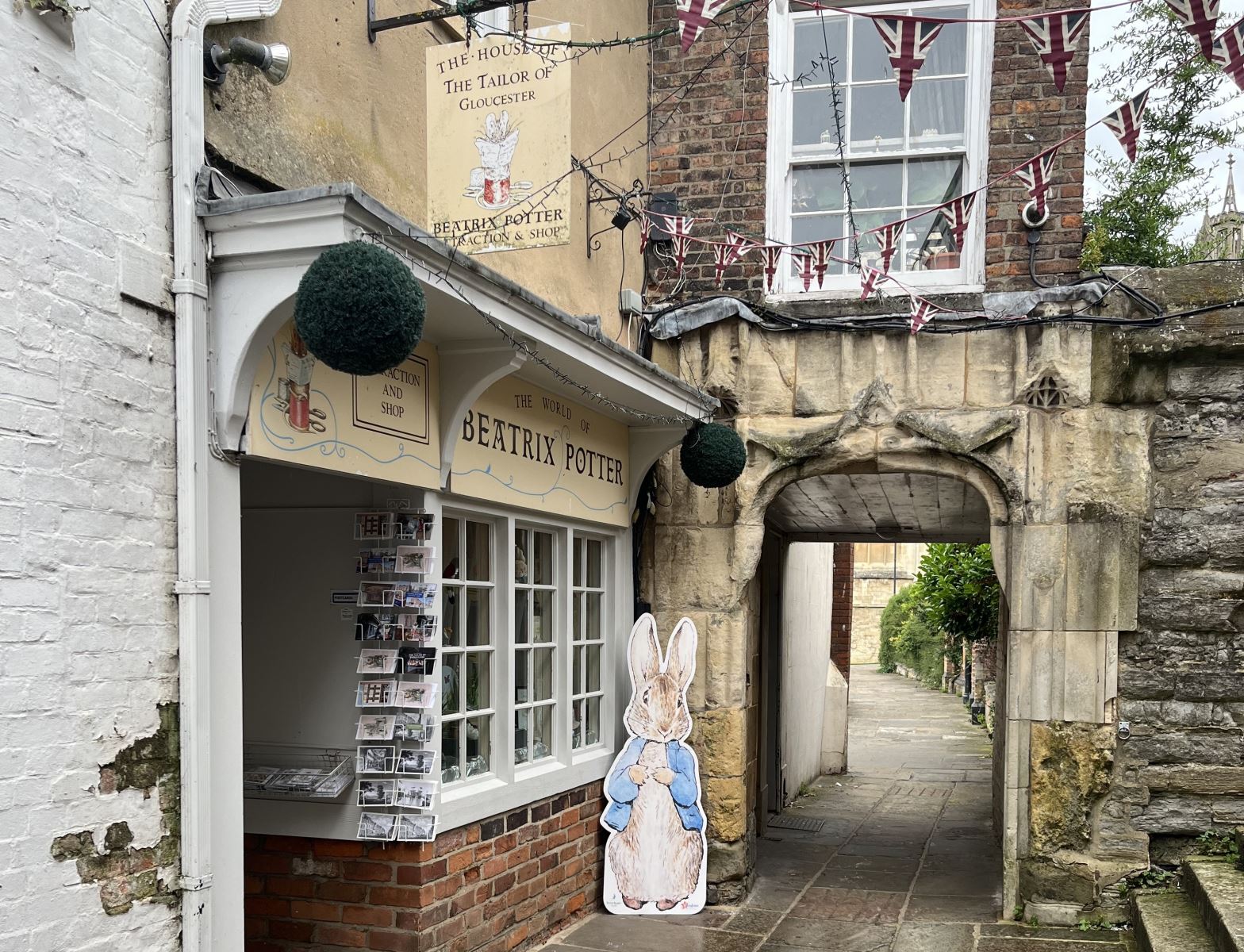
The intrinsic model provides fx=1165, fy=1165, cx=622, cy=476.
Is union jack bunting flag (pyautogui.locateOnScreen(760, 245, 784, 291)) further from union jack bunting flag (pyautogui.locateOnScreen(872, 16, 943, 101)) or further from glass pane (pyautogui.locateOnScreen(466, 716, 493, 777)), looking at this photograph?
glass pane (pyautogui.locateOnScreen(466, 716, 493, 777))

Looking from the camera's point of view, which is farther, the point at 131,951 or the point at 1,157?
the point at 131,951

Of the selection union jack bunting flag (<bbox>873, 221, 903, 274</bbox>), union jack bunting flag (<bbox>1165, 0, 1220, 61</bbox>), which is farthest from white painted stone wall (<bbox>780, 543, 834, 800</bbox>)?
union jack bunting flag (<bbox>1165, 0, 1220, 61</bbox>)

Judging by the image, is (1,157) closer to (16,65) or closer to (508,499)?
(16,65)

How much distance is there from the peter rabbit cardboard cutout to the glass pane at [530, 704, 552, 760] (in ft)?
1.93

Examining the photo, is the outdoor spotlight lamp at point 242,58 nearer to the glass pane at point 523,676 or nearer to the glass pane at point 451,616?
the glass pane at point 451,616

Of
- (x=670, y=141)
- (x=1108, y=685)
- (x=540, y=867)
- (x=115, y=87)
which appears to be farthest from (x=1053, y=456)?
(x=115, y=87)

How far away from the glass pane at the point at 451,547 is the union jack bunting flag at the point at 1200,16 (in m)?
3.52

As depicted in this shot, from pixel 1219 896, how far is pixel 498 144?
187 inches

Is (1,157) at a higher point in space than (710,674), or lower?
higher

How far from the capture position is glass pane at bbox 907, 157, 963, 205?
7.37 meters

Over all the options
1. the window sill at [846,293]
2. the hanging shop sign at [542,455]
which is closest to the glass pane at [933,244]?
the window sill at [846,293]

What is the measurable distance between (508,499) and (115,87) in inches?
112

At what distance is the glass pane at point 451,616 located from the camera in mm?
5348

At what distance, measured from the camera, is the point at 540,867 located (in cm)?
609
